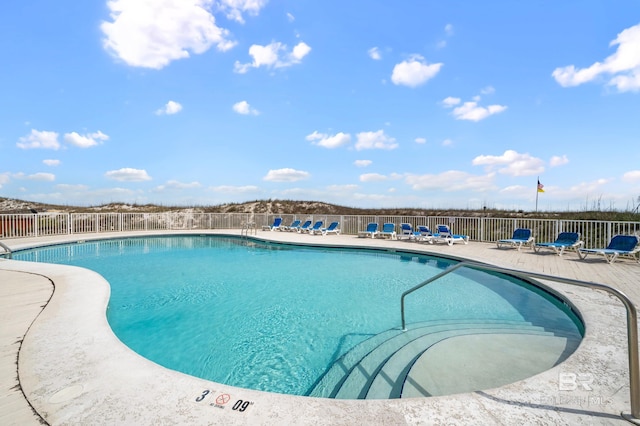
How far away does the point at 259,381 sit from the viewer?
271 centimetres

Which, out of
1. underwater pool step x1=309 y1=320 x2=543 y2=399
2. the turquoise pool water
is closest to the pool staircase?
underwater pool step x1=309 y1=320 x2=543 y2=399

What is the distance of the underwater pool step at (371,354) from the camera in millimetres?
2549

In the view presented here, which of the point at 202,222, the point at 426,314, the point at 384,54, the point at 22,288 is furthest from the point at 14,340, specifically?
the point at 202,222

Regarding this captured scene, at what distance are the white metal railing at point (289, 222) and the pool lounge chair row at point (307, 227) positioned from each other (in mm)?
549

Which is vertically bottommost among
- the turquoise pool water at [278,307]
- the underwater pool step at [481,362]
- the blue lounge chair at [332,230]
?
the turquoise pool water at [278,307]

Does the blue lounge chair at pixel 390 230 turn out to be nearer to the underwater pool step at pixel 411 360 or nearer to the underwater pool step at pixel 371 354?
the underwater pool step at pixel 371 354

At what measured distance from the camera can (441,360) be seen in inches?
112

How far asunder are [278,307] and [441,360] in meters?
2.61

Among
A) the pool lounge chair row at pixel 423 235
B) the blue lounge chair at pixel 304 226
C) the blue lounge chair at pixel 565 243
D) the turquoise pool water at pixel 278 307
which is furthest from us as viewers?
the blue lounge chair at pixel 304 226

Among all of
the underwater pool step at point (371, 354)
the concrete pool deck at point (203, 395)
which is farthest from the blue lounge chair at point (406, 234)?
the concrete pool deck at point (203, 395)

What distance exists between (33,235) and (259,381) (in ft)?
51.6

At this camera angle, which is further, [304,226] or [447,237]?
[304,226]

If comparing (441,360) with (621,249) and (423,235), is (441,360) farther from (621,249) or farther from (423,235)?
(423,235)

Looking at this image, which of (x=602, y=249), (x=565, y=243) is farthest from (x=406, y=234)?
(x=602, y=249)
